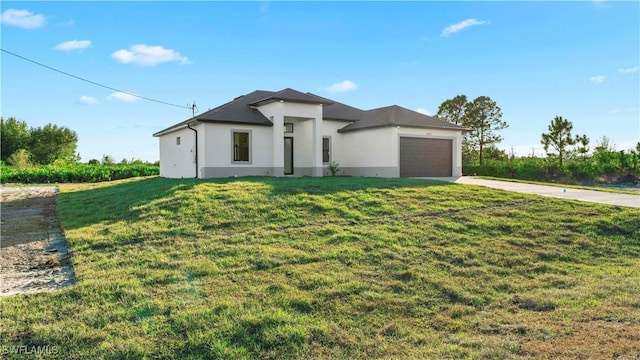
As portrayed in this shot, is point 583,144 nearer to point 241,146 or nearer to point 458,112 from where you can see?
point 458,112

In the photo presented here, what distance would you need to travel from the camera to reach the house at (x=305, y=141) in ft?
60.2

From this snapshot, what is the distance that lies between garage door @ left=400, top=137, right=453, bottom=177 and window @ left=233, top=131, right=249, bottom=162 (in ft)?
24.7

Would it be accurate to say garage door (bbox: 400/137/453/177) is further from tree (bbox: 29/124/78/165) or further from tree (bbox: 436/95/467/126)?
tree (bbox: 29/124/78/165)

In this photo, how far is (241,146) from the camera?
18.8 metres

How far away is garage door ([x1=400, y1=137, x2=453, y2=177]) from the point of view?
20.2 m

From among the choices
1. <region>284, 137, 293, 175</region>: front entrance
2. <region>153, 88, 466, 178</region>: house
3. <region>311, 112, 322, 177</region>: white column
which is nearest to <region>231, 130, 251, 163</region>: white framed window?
<region>153, 88, 466, 178</region>: house

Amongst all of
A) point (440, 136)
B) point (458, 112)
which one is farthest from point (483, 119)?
point (440, 136)

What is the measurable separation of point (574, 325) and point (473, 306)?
3.82ft

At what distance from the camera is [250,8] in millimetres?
14711

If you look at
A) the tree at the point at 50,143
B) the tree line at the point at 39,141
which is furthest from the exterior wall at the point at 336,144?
the tree at the point at 50,143

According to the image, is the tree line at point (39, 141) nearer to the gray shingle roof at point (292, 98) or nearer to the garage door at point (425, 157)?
the gray shingle roof at point (292, 98)

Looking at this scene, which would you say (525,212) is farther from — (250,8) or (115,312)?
(250,8)

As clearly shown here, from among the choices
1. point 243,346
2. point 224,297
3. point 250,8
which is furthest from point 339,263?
point 250,8

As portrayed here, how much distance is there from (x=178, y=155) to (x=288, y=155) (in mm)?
6204
